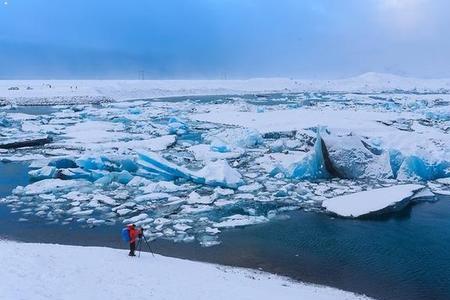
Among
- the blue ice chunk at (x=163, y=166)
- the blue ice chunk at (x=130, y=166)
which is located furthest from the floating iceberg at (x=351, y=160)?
the blue ice chunk at (x=130, y=166)

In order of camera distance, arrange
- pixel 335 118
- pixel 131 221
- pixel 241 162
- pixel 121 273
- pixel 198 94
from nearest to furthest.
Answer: pixel 121 273 < pixel 131 221 < pixel 241 162 < pixel 335 118 < pixel 198 94

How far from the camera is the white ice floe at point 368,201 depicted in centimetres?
1374

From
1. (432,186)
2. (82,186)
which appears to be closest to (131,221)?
(82,186)

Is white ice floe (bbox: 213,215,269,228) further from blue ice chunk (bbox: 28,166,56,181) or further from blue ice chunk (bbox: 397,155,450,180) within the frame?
blue ice chunk (bbox: 28,166,56,181)

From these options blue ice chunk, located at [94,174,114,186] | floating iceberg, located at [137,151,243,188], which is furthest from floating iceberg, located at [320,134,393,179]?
blue ice chunk, located at [94,174,114,186]

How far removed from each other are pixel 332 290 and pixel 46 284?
16.9 feet

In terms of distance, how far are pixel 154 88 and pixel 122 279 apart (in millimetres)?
73481

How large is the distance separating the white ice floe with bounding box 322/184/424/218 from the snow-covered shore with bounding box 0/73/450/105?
51.1 m

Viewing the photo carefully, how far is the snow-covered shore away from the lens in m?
62.8

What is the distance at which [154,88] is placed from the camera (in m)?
80.1

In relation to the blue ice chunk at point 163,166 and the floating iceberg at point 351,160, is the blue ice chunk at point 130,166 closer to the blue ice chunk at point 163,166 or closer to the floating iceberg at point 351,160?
the blue ice chunk at point 163,166

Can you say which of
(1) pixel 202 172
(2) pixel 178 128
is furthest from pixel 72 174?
(2) pixel 178 128

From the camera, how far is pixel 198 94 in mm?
84250

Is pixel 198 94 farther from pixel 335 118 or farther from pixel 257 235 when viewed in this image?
pixel 257 235
